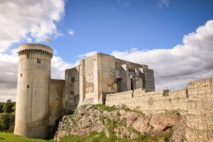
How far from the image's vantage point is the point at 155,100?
17312mm

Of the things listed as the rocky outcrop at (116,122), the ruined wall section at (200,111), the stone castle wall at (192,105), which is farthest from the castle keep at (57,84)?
the ruined wall section at (200,111)

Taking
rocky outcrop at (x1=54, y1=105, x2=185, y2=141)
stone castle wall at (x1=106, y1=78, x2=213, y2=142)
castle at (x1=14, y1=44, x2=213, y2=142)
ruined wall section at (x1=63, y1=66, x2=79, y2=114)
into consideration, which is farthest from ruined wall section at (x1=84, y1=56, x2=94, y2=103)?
stone castle wall at (x1=106, y1=78, x2=213, y2=142)

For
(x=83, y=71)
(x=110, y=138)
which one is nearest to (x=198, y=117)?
(x=110, y=138)

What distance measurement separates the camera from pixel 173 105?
50.8 feet

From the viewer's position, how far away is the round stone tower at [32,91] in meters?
29.0

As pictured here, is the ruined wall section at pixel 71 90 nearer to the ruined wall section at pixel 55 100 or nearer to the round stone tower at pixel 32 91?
the ruined wall section at pixel 55 100

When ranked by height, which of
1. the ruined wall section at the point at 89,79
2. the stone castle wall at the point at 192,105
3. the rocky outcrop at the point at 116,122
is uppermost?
the ruined wall section at the point at 89,79

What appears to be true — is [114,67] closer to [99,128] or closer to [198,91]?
[99,128]

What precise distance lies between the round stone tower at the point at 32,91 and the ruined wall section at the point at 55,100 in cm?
81

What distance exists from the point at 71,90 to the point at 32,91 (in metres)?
6.07

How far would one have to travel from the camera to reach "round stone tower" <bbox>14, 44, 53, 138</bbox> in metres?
29.0

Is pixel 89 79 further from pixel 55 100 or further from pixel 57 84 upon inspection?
pixel 55 100

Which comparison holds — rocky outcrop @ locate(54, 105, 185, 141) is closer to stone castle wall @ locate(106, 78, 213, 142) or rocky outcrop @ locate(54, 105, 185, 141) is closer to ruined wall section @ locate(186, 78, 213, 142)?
stone castle wall @ locate(106, 78, 213, 142)

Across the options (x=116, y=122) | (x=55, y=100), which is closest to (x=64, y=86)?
(x=55, y=100)
